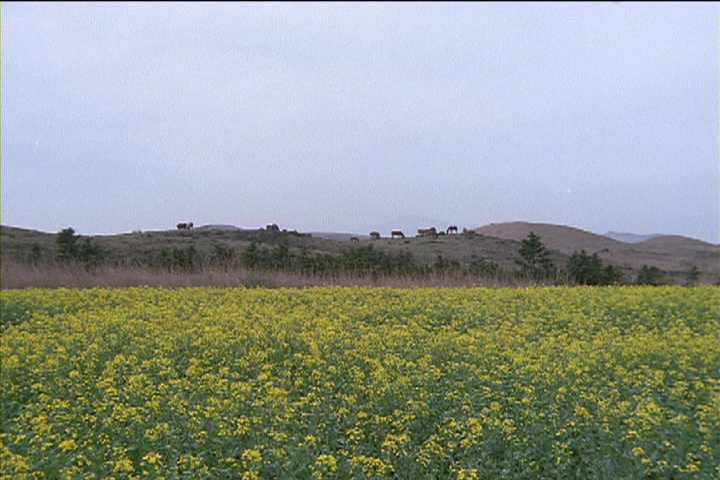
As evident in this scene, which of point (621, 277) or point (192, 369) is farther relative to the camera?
point (621, 277)

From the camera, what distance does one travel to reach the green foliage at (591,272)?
1833 cm

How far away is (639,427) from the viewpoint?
15.5 feet

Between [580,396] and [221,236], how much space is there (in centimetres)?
2902

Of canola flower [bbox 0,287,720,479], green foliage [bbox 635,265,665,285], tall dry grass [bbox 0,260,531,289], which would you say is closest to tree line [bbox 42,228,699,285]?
green foliage [bbox 635,265,665,285]

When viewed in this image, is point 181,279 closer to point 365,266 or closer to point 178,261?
point 178,261

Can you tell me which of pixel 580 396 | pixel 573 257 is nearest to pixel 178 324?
pixel 580 396

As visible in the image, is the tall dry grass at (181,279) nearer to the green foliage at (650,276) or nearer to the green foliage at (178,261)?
the green foliage at (178,261)

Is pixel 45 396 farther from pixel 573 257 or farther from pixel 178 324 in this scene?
pixel 573 257

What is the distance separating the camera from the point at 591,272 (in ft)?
60.5

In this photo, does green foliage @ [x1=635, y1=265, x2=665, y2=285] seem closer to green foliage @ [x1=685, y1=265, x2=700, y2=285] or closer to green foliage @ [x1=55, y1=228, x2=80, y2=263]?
green foliage @ [x1=685, y1=265, x2=700, y2=285]

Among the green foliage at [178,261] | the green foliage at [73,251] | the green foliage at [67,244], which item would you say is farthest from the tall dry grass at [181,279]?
the green foliage at [67,244]

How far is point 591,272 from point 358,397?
557 inches

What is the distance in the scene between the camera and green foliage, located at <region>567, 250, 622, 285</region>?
722 inches

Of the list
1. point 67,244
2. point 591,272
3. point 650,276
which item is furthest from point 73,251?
point 650,276
